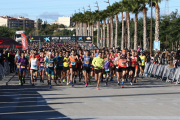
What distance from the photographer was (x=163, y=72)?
2078cm

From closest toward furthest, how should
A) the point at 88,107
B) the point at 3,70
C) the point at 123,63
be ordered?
the point at 88,107 < the point at 123,63 < the point at 3,70

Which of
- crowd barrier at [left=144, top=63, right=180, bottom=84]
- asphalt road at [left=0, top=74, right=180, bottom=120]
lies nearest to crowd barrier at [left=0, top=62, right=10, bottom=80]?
asphalt road at [left=0, top=74, right=180, bottom=120]

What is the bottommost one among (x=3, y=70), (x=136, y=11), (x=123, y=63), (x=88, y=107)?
(x=88, y=107)

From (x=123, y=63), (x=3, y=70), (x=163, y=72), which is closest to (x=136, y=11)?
(x=163, y=72)

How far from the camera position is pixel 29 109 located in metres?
9.71

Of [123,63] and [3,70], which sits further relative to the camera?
[3,70]

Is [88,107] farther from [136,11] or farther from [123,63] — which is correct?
[136,11]

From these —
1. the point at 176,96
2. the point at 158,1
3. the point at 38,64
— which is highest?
the point at 158,1

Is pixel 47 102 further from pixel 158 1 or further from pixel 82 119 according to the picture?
pixel 158 1

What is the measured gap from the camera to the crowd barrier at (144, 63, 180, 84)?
18.8 metres

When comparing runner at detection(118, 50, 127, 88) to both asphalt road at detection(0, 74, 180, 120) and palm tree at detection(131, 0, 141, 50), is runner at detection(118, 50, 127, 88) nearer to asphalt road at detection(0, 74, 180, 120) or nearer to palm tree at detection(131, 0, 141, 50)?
asphalt road at detection(0, 74, 180, 120)

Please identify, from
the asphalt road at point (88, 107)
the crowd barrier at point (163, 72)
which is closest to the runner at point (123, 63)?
the crowd barrier at point (163, 72)

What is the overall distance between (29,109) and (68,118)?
1.95m

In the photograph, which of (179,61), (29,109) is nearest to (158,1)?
(179,61)
